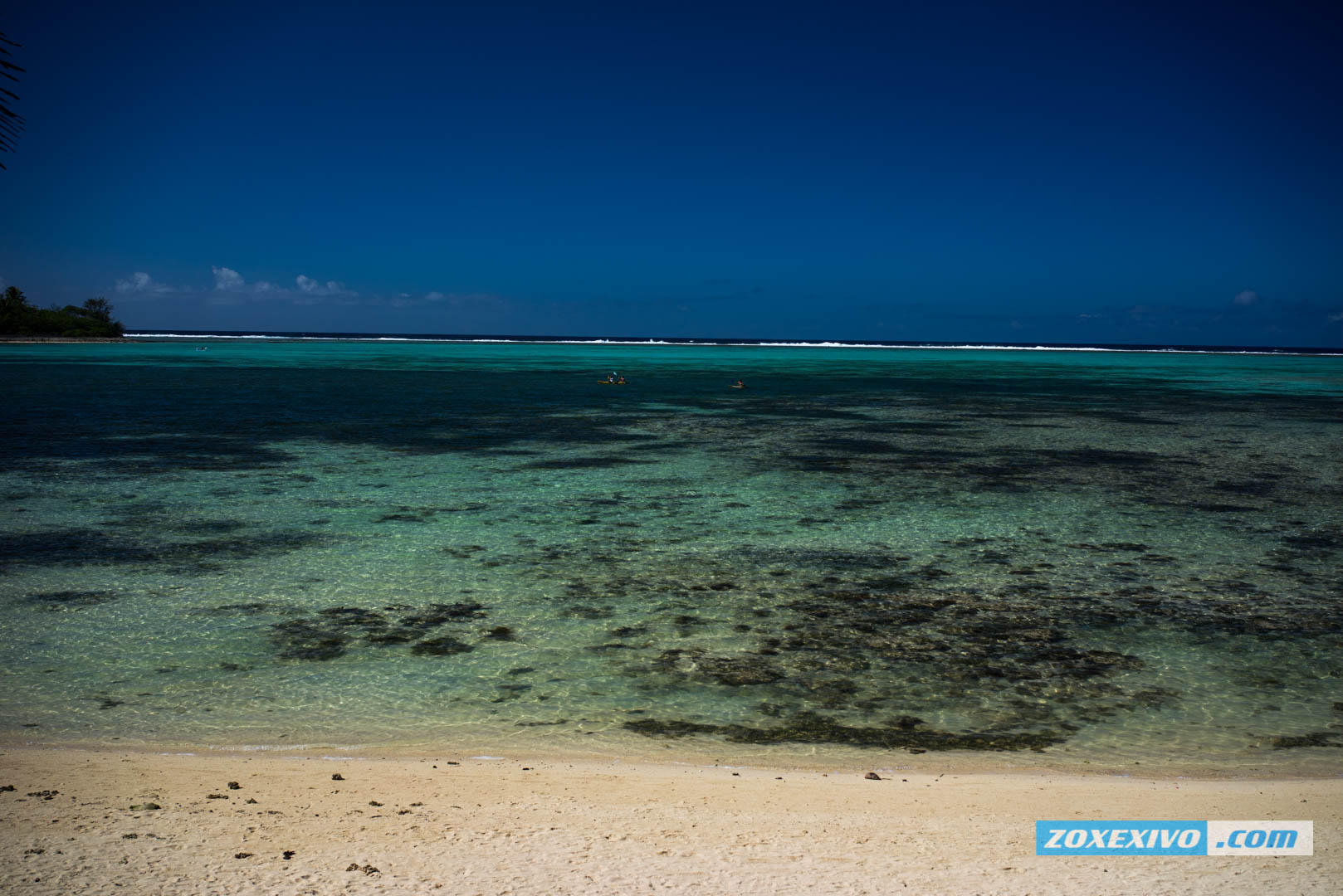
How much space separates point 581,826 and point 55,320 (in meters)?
107

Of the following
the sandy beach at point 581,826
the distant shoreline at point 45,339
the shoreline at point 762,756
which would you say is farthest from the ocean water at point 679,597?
the distant shoreline at point 45,339

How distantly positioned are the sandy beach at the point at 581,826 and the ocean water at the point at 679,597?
49cm

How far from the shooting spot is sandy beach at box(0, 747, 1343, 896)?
3697mm

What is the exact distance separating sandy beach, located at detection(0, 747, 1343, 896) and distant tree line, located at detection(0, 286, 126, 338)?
10019 centimetres

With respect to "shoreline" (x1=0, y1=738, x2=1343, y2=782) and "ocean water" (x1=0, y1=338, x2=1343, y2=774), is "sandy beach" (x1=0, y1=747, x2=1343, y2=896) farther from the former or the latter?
"ocean water" (x1=0, y1=338, x2=1343, y2=774)

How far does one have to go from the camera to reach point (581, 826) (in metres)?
4.20

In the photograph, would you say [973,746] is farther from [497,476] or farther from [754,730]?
[497,476]

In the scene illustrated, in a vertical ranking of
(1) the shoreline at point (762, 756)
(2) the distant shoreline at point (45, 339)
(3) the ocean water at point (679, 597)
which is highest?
(2) the distant shoreline at point (45, 339)

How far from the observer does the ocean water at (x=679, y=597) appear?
5.80 m

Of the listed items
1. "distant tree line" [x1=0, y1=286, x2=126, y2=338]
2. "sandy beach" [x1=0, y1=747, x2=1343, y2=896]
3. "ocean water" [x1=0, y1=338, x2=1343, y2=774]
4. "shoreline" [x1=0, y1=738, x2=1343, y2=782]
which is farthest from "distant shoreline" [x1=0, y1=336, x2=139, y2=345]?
"sandy beach" [x1=0, y1=747, x2=1343, y2=896]

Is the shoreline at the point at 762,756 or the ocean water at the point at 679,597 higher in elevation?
the ocean water at the point at 679,597

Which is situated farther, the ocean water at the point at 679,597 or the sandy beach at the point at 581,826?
the ocean water at the point at 679,597

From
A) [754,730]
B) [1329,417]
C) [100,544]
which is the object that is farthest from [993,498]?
[1329,417]

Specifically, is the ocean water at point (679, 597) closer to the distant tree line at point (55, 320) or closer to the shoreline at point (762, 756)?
the shoreline at point (762, 756)
